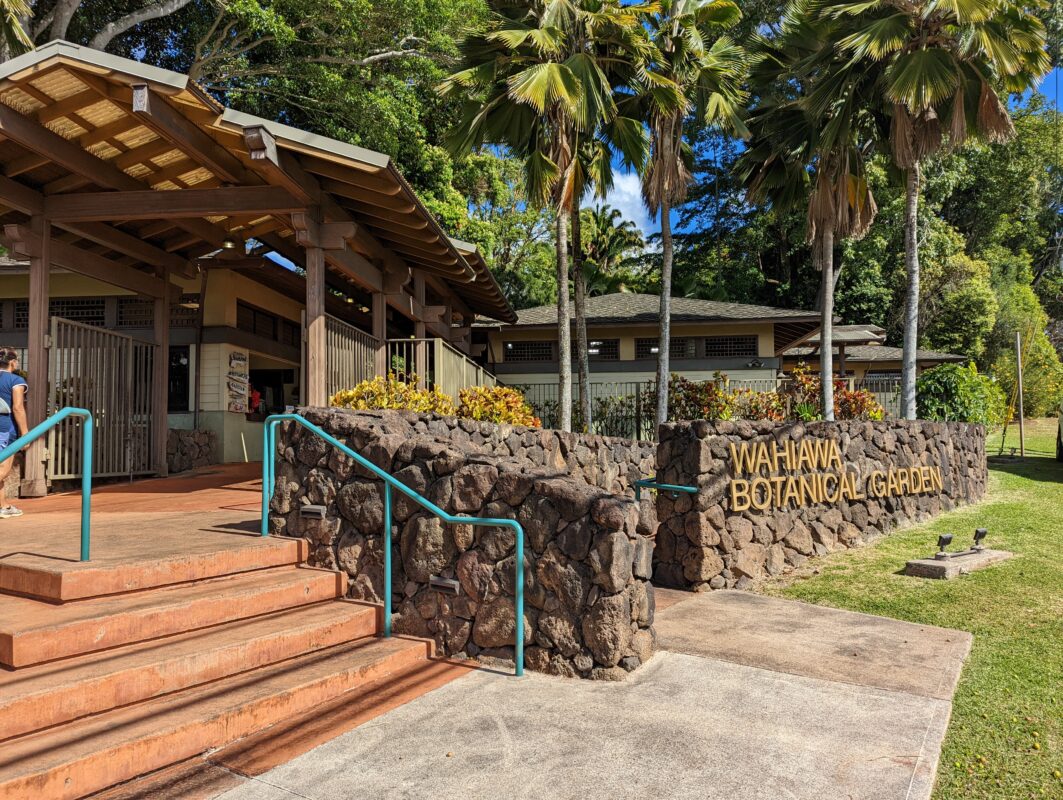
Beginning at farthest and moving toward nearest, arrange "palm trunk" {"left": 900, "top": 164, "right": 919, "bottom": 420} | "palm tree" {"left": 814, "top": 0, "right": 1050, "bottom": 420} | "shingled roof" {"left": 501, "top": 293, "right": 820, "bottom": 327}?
"shingled roof" {"left": 501, "top": 293, "right": 820, "bottom": 327} → "palm trunk" {"left": 900, "top": 164, "right": 919, "bottom": 420} → "palm tree" {"left": 814, "top": 0, "right": 1050, "bottom": 420}

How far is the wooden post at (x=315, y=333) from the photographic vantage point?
934cm

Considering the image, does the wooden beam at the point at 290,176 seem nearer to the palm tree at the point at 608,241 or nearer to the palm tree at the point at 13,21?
the palm tree at the point at 13,21

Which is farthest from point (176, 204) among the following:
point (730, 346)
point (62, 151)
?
point (730, 346)

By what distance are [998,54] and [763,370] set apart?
1046cm

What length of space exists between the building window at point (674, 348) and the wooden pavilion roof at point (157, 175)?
40.3ft

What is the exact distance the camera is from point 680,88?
51.0ft

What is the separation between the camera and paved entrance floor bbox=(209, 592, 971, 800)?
11.6ft

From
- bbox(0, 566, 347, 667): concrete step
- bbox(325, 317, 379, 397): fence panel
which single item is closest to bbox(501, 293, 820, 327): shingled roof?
bbox(325, 317, 379, 397): fence panel

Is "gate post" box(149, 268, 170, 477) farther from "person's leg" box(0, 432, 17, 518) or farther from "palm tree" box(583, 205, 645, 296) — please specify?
"palm tree" box(583, 205, 645, 296)

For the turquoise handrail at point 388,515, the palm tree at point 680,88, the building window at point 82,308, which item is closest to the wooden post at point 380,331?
the building window at point 82,308

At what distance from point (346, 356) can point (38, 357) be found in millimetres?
3762

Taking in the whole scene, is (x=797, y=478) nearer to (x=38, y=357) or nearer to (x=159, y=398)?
(x=159, y=398)

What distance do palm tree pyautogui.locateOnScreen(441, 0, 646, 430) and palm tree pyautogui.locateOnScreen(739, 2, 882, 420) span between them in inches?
140

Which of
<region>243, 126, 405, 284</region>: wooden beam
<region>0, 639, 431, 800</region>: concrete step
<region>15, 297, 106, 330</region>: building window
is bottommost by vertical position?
<region>0, 639, 431, 800</region>: concrete step
